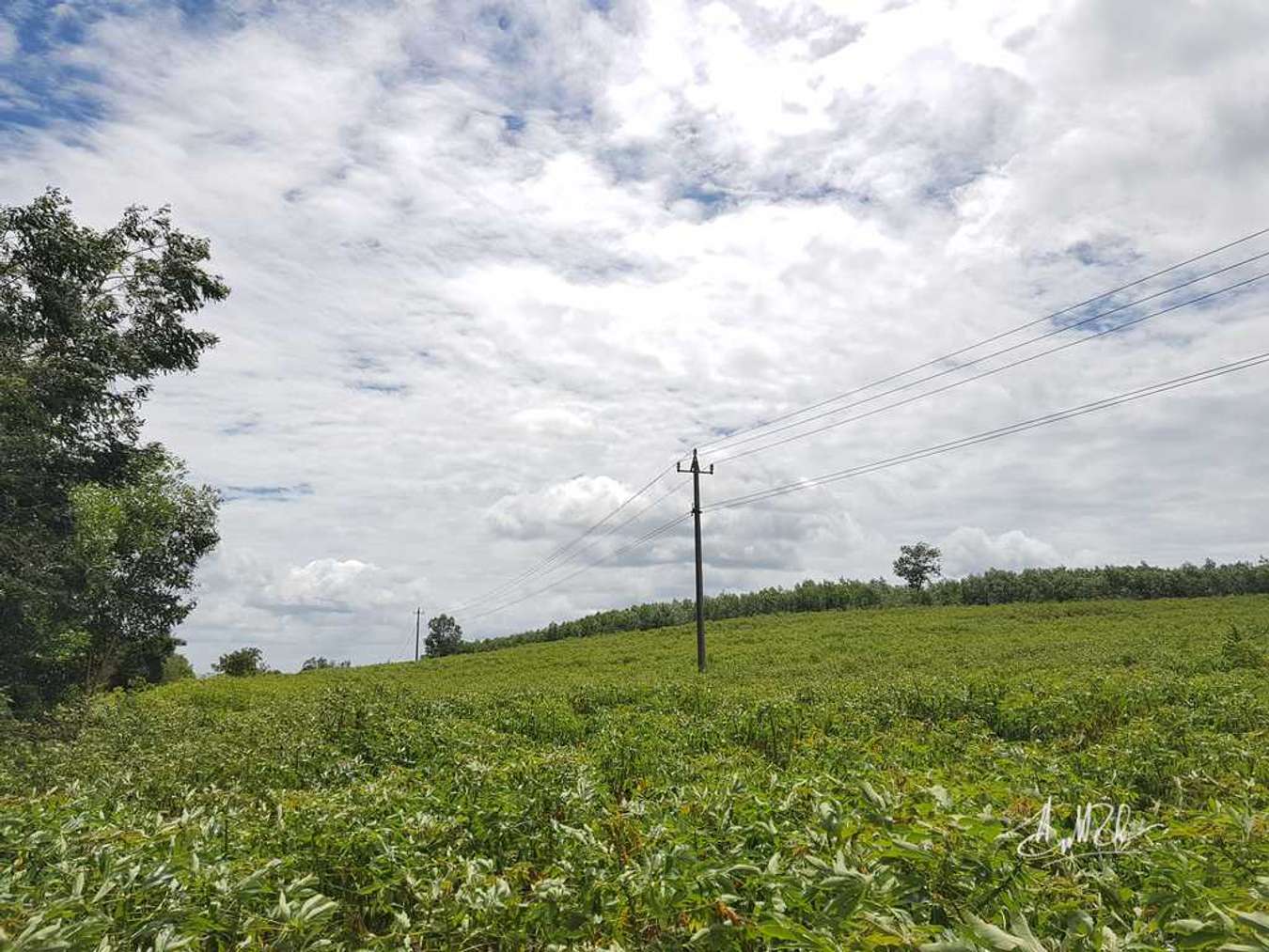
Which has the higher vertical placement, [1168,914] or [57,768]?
[1168,914]

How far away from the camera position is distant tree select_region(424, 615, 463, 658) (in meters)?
98.9

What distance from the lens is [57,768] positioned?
Result: 1245 cm

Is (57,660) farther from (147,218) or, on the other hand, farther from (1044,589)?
(1044,589)

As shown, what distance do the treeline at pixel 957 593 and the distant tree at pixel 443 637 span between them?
626cm

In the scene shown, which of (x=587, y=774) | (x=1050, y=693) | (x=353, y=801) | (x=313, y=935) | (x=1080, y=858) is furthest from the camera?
(x=1050, y=693)

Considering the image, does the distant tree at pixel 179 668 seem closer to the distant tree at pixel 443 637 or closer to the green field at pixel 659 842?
the distant tree at pixel 443 637

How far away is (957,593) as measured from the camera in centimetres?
7344

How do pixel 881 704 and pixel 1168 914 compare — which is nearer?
pixel 1168 914

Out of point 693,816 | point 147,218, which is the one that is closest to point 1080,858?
point 693,816

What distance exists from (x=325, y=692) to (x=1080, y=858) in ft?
50.4

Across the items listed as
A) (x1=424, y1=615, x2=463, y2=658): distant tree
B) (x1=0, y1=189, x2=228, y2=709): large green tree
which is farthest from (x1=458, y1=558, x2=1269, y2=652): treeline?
(x1=0, y1=189, x2=228, y2=709): large green tree

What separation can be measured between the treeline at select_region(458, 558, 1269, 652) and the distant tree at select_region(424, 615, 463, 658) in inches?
247

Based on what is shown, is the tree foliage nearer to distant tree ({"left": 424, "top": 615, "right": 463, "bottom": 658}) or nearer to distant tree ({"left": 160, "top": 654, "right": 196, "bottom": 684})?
distant tree ({"left": 160, "top": 654, "right": 196, "bottom": 684})

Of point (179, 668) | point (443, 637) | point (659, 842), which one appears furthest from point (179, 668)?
point (659, 842)
